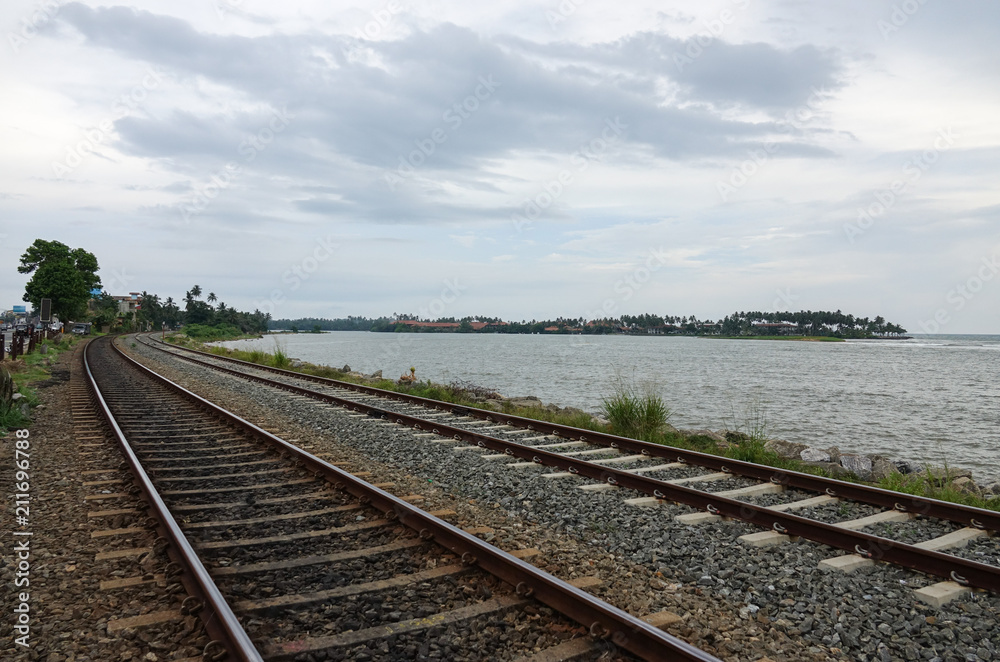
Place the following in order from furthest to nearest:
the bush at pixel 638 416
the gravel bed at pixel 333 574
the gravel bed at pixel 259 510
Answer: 1. the bush at pixel 638 416
2. the gravel bed at pixel 259 510
3. the gravel bed at pixel 333 574

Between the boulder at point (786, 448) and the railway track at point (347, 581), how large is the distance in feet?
25.2

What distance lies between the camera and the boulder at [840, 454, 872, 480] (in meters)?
9.20

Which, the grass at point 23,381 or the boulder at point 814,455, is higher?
the grass at point 23,381

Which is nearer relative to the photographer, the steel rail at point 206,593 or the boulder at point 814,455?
the steel rail at point 206,593

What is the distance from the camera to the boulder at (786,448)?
35.4 ft

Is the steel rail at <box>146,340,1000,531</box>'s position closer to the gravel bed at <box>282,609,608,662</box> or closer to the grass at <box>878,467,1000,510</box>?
the grass at <box>878,467,1000,510</box>

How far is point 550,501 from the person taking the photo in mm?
6242

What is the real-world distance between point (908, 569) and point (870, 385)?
3421 cm

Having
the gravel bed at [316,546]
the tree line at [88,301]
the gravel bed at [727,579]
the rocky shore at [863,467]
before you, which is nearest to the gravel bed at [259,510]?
the gravel bed at [316,546]

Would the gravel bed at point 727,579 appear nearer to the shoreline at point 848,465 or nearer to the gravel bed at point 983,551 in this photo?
the gravel bed at point 983,551

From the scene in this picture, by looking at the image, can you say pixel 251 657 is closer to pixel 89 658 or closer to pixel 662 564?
pixel 89 658

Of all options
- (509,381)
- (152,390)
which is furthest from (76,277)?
(152,390)

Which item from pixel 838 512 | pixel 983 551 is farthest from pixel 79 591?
pixel 983 551

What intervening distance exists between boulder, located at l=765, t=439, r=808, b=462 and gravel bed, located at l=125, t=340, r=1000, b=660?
4.38m
